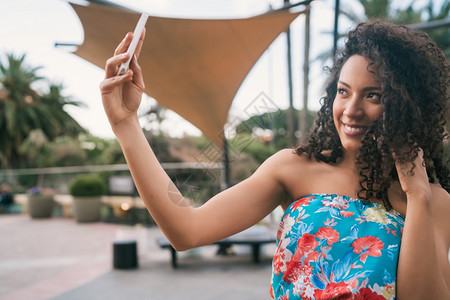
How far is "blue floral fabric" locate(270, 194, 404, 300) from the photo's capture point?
3.12 ft

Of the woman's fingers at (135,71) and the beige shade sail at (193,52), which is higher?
the beige shade sail at (193,52)

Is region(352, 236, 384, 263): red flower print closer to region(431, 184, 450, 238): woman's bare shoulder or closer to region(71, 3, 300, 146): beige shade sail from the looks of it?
region(431, 184, 450, 238): woman's bare shoulder

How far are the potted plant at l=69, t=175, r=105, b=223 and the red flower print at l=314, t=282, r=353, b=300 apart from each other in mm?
10548

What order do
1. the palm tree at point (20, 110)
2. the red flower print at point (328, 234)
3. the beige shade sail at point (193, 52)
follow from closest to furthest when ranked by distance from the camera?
the red flower print at point (328, 234) < the beige shade sail at point (193, 52) < the palm tree at point (20, 110)

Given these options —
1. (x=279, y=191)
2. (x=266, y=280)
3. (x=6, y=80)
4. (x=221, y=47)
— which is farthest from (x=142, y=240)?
(x=6, y=80)

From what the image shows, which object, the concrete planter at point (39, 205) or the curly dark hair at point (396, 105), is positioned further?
the concrete planter at point (39, 205)

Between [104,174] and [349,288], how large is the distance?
11759 mm

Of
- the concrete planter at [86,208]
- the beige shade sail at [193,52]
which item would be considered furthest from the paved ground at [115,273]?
the concrete planter at [86,208]

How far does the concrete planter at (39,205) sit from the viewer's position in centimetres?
1191

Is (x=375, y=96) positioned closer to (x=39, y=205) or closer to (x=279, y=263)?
(x=279, y=263)

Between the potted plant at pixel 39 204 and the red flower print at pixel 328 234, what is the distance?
12.3m

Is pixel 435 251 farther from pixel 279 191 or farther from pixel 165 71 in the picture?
pixel 165 71

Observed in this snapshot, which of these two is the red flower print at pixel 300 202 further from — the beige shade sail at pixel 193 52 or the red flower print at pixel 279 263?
the beige shade sail at pixel 193 52

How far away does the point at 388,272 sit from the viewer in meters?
0.96
